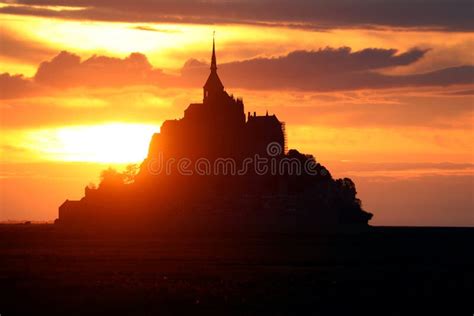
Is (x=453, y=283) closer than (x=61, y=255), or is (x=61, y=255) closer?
(x=453, y=283)

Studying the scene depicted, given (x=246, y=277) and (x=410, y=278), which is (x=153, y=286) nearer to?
(x=246, y=277)

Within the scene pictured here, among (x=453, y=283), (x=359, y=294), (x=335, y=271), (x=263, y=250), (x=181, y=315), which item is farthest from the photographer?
(x=263, y=250)

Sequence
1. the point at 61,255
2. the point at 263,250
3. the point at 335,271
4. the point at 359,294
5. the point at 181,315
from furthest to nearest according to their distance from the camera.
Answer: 1. the point at 263,250
2. the point at 61,255
3. the point at 335,271
4. the point at 359,294
5. the point at 181,315

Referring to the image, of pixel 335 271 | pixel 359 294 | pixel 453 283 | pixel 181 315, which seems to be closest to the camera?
pixel 181 315

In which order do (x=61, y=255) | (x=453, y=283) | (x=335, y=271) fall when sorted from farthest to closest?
(x=61, y=255)
(x=335, y=271)
(x=453, y=283)

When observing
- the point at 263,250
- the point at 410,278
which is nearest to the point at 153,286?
the point at 410,278

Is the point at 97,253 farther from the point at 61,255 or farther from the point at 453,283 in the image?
the point at 453,283

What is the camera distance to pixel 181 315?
51875 mm

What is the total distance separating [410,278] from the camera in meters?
75.1

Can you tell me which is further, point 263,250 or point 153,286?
point 263,250

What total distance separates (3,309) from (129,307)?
672 cm

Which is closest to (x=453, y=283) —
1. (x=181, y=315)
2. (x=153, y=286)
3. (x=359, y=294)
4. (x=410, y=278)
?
(x=410, y=278)

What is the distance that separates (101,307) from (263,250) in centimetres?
6741

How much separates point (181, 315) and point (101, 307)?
551 cm
